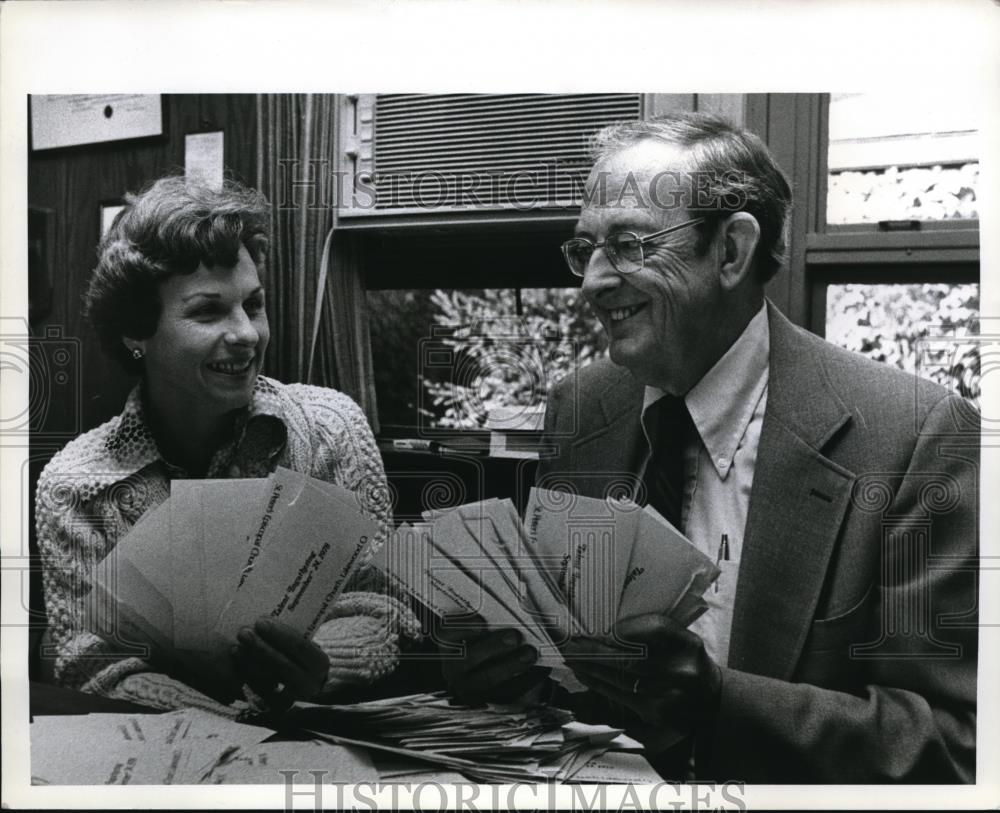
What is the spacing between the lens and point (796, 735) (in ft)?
9.27

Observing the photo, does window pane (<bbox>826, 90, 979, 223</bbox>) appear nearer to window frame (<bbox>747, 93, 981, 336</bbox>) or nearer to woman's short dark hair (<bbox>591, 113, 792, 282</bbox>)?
window frame (<bbox>747, 93, 981, 336</bbox>)

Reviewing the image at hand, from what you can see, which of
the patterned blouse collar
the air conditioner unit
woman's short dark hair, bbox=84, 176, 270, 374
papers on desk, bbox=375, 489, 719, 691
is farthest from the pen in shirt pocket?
woman's short dark hair, bbox=84, 176, 270, 374

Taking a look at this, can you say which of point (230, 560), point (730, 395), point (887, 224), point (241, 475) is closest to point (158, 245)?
point (241, 475)

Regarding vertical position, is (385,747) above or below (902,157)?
below

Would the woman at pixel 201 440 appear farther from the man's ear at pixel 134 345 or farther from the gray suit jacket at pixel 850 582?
the gray suit jacket at pixel 850 582

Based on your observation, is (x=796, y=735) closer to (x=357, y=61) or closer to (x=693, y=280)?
(x=693, y=280)

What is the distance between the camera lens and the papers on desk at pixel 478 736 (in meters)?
2.95

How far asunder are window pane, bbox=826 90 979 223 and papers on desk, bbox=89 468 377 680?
1762mm

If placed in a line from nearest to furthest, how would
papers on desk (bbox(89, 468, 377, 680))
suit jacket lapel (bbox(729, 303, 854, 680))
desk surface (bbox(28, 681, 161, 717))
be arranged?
suit jacket lapel (bbox(729, 303, 854, 680)) < papers on desk (bbox(89, 468, 377, 680)) < desk surface (bbox(28, 681, 161, 717))

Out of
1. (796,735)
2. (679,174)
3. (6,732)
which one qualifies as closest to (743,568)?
(796,735)

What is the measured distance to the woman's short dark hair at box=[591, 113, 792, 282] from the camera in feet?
9.23

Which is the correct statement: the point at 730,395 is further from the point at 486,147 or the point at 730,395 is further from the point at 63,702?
the point at 63,702

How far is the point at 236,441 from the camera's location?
9.73 feet

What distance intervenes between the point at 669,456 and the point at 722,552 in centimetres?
32
